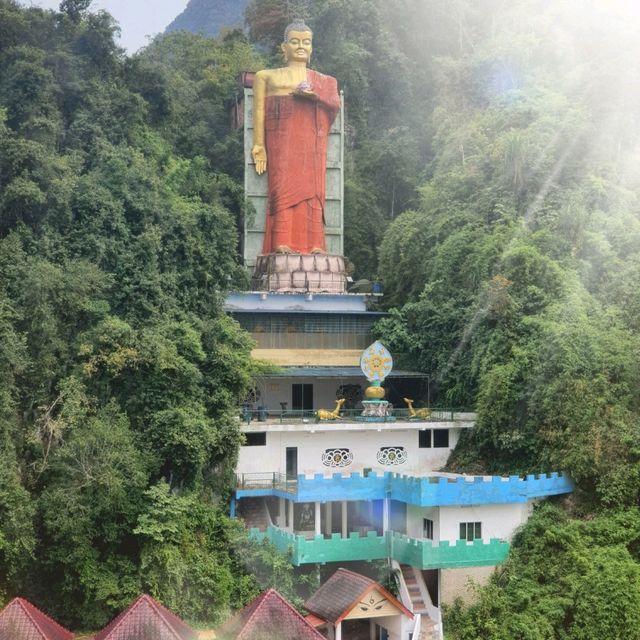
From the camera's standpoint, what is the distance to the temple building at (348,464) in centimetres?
2069

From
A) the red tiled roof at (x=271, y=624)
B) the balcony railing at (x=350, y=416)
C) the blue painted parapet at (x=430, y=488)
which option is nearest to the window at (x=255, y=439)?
the balcony railing at (x=350, y=416)

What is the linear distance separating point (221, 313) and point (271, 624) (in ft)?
29.0

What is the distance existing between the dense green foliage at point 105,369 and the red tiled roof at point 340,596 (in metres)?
1.03

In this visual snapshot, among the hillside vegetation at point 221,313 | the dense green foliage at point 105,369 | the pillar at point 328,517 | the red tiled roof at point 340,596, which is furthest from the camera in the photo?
the pillar at point 328,517

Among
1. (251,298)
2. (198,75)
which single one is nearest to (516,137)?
(251,298)

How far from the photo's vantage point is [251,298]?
28.1m

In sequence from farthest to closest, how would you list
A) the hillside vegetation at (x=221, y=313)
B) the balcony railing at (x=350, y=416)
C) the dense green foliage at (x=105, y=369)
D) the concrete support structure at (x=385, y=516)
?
the balcony railing at (x=350, y=416) → the concrete support structure at (x=385, y=516) → the hillside vegetation at (x=221, y=313) → the dense green foliage at (x=105, y=369)

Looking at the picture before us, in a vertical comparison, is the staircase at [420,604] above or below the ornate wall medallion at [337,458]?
below

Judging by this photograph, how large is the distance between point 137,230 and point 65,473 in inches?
249

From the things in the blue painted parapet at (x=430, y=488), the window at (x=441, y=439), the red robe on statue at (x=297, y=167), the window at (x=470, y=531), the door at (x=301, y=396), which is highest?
the red robe on statue at (x=297, y=167)

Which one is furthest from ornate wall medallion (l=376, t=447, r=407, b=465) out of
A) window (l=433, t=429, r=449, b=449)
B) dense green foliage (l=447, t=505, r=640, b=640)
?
dense green foliage (l=447, t=505, r=640, b=640)

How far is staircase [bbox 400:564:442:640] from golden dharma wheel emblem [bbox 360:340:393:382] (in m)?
4.49

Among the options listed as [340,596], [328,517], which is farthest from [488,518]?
[340,596]

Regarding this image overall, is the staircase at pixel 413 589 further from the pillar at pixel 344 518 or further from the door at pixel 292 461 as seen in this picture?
the door at pixel 292 461
